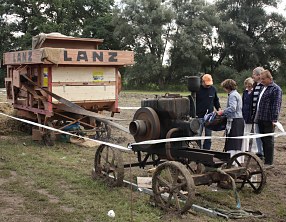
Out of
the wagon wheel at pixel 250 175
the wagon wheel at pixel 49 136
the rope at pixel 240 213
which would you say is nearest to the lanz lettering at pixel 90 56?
the wagon wheel at pixel 49 136

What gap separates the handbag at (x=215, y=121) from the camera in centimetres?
656

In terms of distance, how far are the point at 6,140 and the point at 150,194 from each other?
5487 millimetres

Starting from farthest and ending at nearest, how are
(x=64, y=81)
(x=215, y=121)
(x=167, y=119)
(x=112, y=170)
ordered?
1. (x=64, y=81)
2. (x=215, y=121)
3. (x=112, y=170)
4. (x=167, y=119)

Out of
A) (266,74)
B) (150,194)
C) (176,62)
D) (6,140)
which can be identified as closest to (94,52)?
(6,140)

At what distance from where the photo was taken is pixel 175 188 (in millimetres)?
4859

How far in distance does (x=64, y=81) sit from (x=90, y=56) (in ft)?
2.67

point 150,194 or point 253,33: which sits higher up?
point 253,33

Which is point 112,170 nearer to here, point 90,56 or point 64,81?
point 64,81

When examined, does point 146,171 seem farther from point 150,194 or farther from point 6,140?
point 6,140

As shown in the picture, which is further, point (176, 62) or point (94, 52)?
point (176, 62)

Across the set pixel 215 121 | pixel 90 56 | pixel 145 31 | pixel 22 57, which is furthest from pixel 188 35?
A: pixel 215 121

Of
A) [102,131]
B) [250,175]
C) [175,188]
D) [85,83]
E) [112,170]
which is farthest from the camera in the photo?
[102,131]

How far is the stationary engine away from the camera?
18.2 ft

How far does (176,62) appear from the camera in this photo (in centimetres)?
4422
